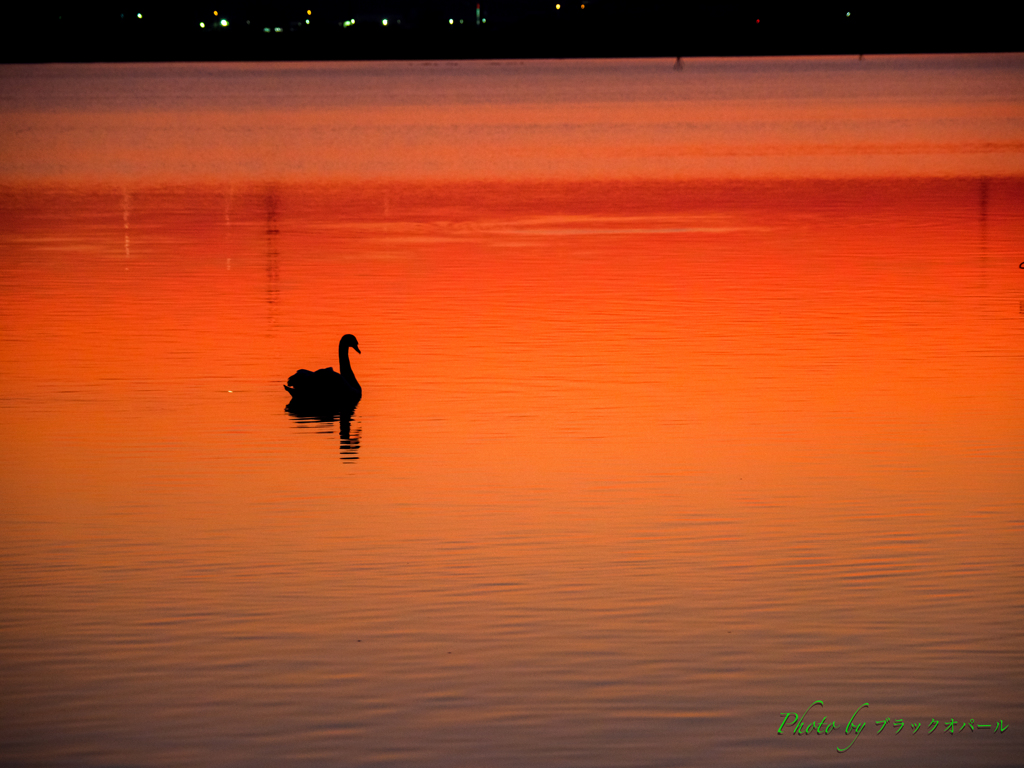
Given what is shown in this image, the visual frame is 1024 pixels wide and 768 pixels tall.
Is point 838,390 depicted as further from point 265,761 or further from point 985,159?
point 985,159

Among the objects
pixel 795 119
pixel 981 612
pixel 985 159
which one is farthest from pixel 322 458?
pixel 795 119

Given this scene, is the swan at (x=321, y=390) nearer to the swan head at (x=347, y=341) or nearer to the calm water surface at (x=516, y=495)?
the calm water surface at (x=516, y=495)

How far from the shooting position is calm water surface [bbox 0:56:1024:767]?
8.81 m

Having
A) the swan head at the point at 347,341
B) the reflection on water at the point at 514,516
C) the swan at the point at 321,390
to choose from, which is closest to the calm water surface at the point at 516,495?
the reflection on water at the point at 514,516

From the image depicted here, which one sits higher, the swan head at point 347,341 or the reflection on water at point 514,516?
the swan head at point 347,341

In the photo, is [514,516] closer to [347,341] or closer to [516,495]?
[516,495]

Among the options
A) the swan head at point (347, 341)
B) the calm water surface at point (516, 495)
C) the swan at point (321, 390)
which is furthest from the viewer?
the swan head at point (347, 341)

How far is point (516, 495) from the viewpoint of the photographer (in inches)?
514

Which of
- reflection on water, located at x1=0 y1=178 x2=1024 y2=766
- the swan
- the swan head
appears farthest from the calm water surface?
the swan head

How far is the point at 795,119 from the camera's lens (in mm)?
88750

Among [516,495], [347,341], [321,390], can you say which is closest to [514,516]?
[516,495]

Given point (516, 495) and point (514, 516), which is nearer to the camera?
point (514, 516)

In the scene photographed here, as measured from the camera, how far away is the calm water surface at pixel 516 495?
881 centimetres

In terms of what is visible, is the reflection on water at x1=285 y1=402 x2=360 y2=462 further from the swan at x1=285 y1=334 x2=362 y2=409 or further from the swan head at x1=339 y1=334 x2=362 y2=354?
the swan head at x1=339 y1=334 x2=362 y2=354
